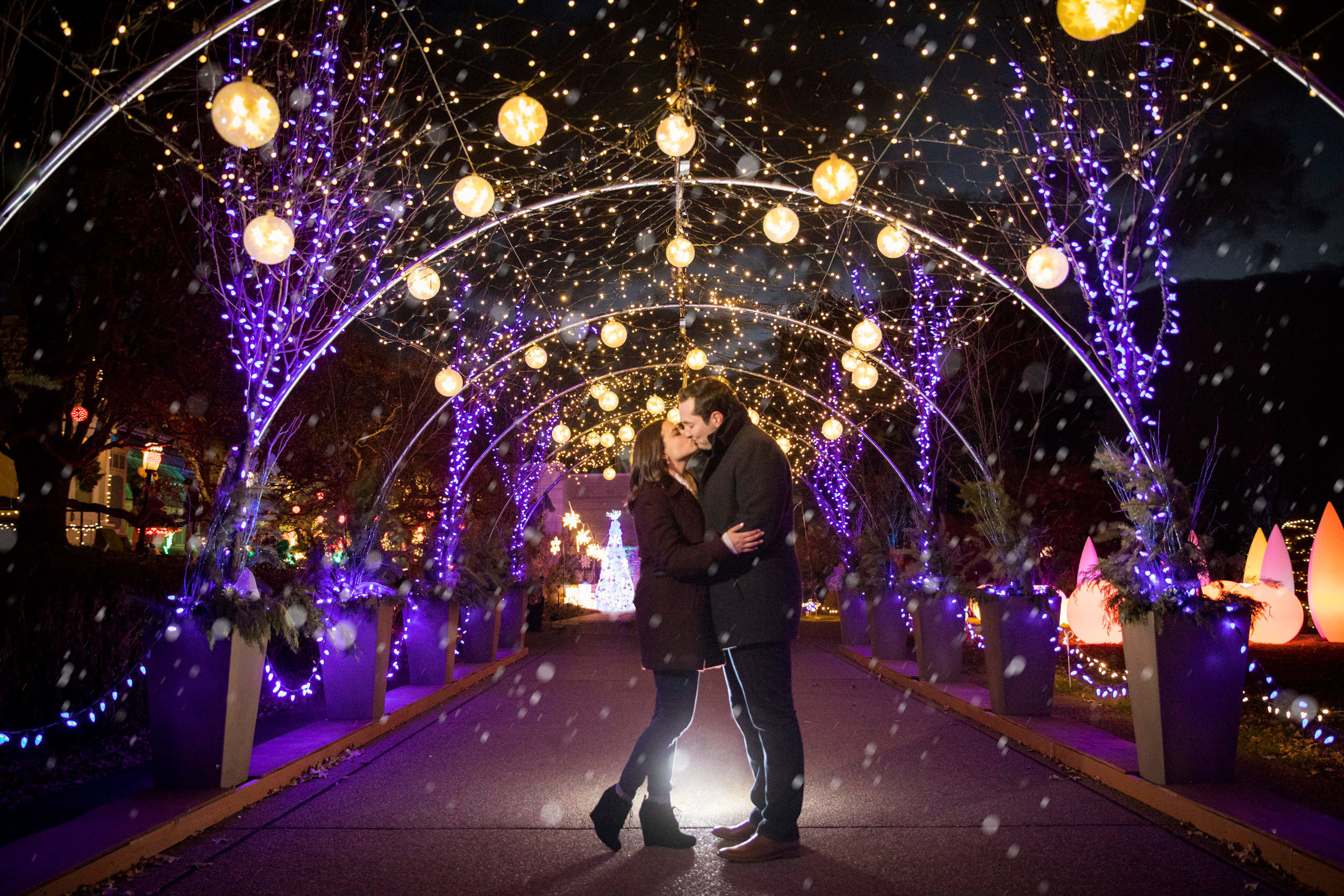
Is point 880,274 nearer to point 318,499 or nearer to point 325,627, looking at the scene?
point 325,627

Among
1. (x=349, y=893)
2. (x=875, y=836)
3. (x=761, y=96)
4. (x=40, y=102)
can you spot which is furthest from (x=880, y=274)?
(x=349, y=893)

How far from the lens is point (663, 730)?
15.5 ft

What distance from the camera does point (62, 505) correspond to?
1358 centimetres

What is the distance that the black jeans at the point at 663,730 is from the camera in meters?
4.71

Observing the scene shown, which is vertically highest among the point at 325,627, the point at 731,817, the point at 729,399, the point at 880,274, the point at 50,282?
the point at 880,274

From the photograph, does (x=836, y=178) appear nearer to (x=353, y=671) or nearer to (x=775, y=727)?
(x=775, y=727)

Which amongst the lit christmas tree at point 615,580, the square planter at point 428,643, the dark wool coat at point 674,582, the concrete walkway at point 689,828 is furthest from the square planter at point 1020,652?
the lit christmas tree at point 615,580

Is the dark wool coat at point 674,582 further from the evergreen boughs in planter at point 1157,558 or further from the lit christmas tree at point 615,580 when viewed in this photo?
the lit christmas tree at point 615,580

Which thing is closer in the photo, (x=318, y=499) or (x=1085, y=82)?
(x=1085, y=82)

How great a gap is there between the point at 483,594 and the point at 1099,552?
17.7m

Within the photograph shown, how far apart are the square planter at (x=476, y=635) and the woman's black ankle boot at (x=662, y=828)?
9.50 metres

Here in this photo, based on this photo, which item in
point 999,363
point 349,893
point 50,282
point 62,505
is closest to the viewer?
point 349,893

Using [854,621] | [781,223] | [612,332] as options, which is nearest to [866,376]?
[612,332]

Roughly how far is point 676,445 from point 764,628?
0.99 metres
